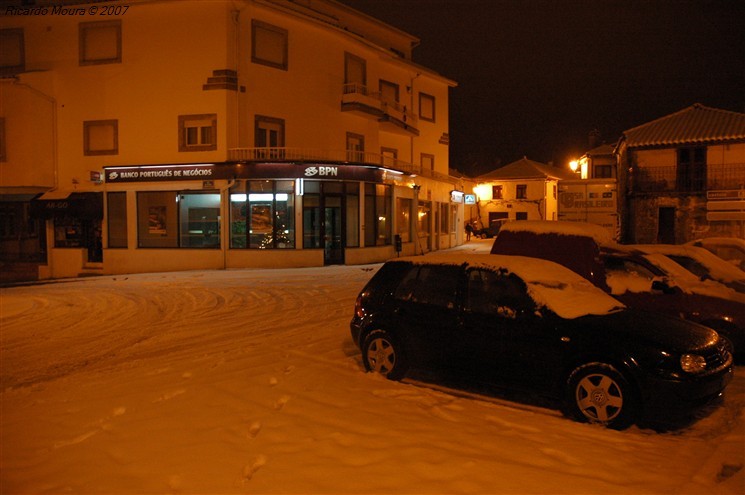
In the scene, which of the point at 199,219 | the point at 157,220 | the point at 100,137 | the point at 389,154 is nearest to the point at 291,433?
the point at 199,219

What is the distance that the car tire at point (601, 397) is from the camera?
212 inches

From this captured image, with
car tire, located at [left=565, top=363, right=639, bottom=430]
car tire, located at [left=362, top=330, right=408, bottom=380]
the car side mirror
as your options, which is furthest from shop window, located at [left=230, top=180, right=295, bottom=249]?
car tire, located at [left=565, top=363, right=639, bottom=430]

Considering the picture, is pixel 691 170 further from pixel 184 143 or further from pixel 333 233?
pixel 184 143

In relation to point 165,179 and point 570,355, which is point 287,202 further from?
point 570,355

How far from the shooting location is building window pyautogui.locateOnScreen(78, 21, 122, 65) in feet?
75.4

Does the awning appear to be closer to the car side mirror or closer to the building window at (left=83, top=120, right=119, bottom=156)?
the building window at (left=83, top=120, right=119, bottom=156)

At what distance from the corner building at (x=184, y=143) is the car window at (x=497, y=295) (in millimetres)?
16093

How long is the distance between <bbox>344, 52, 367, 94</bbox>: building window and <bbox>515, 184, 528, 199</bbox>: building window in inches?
1145

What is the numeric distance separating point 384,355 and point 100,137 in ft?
68.4

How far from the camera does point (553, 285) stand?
6.38 metres

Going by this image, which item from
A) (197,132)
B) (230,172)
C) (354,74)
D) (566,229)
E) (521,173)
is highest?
(354,74)

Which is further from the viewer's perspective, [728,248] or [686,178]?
[686,178]

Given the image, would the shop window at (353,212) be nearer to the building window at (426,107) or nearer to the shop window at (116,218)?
the shop window at (116,218)

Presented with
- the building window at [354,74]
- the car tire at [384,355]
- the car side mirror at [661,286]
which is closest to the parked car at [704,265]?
the car side mirror at [661,286]
